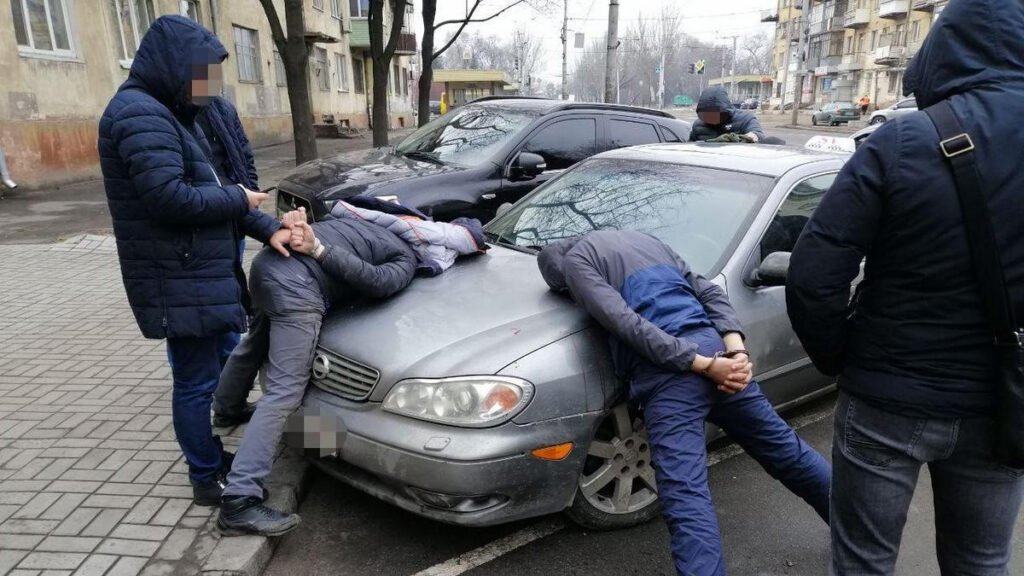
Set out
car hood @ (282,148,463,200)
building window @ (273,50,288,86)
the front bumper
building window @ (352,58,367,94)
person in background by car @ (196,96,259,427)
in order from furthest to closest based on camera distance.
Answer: building window @ (352,58,367,94), building window @ (273,50,288,86), car hood @ (282,148,463,200), person in background by car @ (196,96,259,427), the front bumper

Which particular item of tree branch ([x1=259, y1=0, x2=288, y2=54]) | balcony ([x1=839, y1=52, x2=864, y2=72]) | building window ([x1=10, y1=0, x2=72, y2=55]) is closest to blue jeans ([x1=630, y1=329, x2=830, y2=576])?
tree branch ([x1=259, y1=0, x2=288, y2=54])

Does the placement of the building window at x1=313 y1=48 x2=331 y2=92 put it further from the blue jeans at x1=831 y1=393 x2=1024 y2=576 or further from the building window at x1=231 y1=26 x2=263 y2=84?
the blue jeans at x1=831 y1=393 x2=1024 y2=576

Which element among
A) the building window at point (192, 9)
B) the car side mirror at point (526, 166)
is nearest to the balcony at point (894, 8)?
the building window at point (192, 9)

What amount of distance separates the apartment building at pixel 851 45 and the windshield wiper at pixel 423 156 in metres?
45.2

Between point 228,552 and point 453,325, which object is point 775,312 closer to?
point 453,325

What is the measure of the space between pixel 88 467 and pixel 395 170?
→ 3.66 meters

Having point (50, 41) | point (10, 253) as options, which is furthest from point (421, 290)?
point (50, 41)

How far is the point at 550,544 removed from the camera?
291 cm

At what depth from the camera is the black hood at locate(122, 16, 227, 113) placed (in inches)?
102

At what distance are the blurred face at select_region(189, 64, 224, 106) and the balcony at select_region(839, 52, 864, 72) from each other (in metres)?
65.9

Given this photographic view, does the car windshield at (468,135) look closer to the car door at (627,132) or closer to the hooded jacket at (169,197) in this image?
the car door at (627,132)

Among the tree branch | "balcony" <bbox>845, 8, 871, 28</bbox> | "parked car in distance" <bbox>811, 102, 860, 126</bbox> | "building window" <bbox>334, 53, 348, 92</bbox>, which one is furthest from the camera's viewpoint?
"balcony" <bbox>845, 8, 871, 28</bbox>

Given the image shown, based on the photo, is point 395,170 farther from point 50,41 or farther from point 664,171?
point 50,41

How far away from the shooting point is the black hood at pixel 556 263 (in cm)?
285
